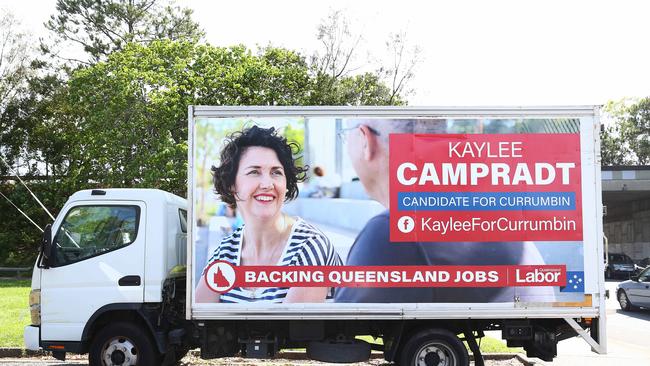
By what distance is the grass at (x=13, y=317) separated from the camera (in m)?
11.0

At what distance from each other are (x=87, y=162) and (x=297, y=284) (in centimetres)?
2277

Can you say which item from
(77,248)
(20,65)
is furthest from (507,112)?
(20,65)

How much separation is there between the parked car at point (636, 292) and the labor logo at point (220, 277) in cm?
1389

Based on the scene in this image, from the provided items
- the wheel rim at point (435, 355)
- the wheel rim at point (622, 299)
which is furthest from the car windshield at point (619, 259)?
the wheel rim at point (435, 355)

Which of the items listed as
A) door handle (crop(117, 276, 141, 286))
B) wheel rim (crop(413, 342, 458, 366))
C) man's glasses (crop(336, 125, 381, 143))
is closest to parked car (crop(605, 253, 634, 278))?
wheel rim (crop(413, 342, 458, 366))

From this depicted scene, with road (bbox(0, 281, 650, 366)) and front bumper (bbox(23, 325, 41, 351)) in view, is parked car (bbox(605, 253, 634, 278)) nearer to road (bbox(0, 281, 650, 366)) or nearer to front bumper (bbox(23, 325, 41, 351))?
road (bbox(0, 281, 650, 366))

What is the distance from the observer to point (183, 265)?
8516mm

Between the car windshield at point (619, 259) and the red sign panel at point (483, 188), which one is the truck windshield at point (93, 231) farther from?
the car windshield at point (619, 259)

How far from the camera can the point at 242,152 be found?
7.66 meters

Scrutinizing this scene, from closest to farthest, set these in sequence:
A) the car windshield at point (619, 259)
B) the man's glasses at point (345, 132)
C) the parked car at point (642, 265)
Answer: the man's glasses at point (345, 132) → the parked car at point (642, 265) → the car windshield at point (619, 259)

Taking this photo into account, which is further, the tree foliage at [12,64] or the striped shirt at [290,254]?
the tree foliage at [12,64]

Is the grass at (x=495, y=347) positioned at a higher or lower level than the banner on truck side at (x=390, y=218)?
lower

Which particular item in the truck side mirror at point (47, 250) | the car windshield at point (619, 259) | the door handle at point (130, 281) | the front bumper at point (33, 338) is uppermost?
the truck side mirror at point (47, 250)

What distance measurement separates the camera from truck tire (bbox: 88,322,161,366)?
25.6 feet
